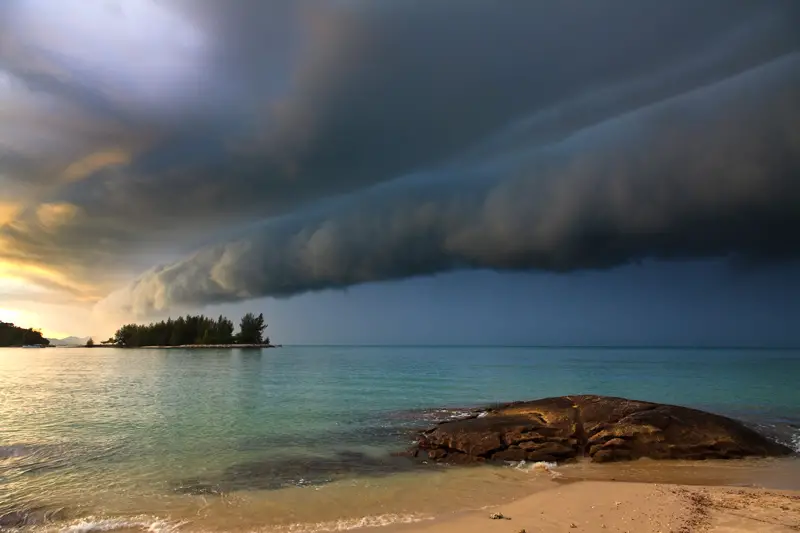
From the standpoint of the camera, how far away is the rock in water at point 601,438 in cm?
1934

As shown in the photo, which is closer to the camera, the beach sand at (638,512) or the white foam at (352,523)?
the beach sand at (638,512)

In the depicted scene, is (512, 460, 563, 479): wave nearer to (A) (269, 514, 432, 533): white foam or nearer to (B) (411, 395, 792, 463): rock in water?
(B) (411, 395, 792, 463): rock in water

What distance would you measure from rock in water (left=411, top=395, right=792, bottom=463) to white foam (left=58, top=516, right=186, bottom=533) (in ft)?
35.6

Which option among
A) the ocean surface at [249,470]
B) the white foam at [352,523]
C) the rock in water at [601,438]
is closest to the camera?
the white foam at [352,523]

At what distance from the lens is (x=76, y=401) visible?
3825 cm

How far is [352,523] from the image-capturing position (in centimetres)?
1206

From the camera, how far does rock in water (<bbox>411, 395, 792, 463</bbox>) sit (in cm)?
1934

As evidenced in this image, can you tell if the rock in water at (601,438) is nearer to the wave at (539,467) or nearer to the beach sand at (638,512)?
the wave at (539,467)

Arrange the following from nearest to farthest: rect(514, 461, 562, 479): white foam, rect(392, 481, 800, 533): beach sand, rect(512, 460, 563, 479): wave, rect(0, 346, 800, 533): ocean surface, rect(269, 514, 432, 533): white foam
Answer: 1. rect(392, 481, 800, 533): beach sand
2. rect(269, 514, 432, 533): white foam
3. rect(0, 346, 800, 533): ocean surface
4. rect(512, 460, 563, 479): wave
5. rect(514, 461, 562, 479): white foam

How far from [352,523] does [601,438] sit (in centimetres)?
1321

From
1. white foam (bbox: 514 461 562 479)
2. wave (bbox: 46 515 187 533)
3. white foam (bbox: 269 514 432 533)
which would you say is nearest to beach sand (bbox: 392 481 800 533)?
white foam (bbox: 269 514 432 533)

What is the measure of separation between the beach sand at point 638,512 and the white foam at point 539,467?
9.68 ft

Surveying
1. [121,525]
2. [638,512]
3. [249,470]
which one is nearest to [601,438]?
[638,512]

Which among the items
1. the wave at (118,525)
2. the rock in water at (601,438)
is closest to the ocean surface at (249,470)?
the wave at (118,525)
